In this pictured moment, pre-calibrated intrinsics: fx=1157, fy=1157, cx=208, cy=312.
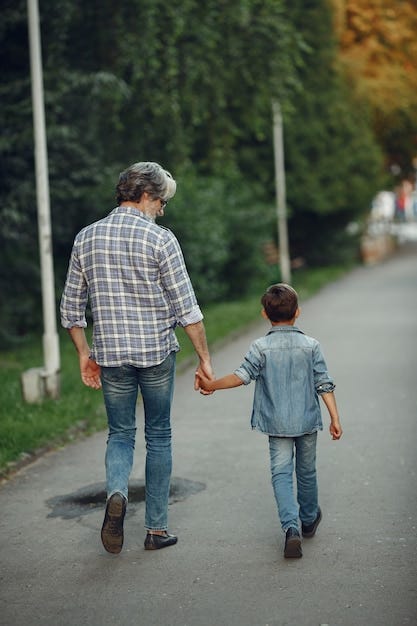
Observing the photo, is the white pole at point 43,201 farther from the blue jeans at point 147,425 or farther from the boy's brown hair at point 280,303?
the boy's brown hair at point 280,303

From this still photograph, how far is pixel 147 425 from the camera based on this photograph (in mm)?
5969

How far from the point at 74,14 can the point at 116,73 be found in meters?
1.00

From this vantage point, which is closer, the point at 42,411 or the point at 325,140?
the point at 42,411

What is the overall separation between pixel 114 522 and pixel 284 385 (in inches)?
42.7

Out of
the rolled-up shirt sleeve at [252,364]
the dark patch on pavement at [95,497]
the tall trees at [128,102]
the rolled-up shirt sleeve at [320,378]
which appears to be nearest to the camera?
the rolled-up shirt sleeve at [252,364]

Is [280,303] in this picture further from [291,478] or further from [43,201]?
[43,201]

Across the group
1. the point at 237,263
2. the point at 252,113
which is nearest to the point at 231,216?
the point at 237,263

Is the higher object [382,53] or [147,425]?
[382,53]

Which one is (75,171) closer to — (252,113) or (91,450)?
(252,113)

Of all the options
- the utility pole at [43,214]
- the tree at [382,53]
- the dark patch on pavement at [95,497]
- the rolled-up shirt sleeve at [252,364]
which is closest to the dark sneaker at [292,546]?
the rolled-up shirt sleeve at [252,364]

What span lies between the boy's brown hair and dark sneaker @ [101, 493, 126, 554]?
1.19m

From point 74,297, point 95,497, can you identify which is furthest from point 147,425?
point 95,497

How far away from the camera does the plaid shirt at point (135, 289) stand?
5.71 meters

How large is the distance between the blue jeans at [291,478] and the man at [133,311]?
1.80 feet
